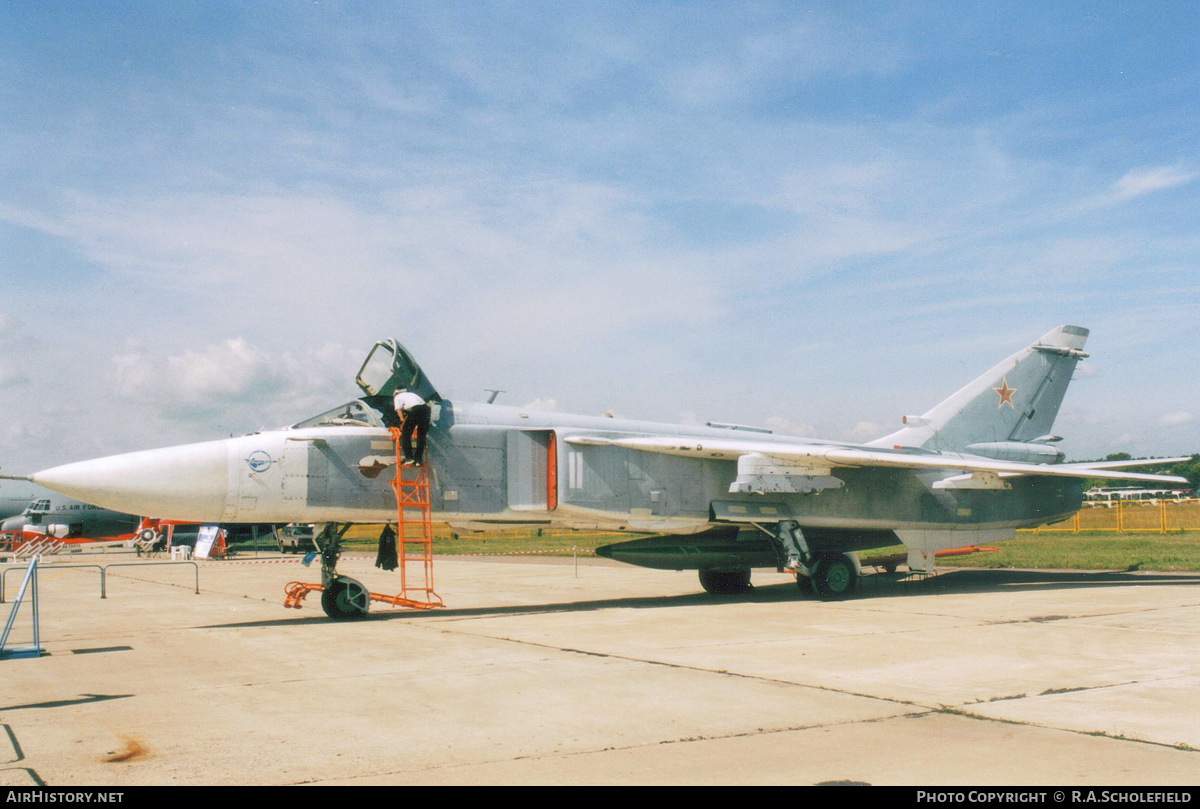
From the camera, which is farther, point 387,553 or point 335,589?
point 387,553

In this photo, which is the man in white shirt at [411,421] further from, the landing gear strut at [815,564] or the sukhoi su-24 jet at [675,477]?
the landing gear strut at [815,564]

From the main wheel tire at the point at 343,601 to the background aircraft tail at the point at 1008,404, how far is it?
981 cm

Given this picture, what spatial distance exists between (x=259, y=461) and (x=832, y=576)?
8806mm

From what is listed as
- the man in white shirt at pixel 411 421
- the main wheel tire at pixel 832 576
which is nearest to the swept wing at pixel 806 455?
the main wheel tire at pixel 832 576

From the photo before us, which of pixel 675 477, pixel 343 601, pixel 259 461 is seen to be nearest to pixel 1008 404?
pixel 675 477

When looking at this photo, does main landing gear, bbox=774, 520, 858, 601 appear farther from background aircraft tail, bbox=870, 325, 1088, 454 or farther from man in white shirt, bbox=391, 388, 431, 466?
man in white shirt, bbox=391, 388, 431, 466

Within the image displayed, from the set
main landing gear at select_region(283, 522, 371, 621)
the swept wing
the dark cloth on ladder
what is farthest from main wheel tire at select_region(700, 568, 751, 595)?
main landing gear at select_region(283, 522, 371, 621)

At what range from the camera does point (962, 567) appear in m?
21.4

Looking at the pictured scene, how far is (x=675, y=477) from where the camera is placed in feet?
45.1

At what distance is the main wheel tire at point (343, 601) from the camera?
11.6 m

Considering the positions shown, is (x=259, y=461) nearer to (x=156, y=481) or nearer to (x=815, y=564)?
(x=156, y=481)

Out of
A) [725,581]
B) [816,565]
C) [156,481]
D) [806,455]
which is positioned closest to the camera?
[156,481]

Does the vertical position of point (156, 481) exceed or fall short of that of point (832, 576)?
it exceeds it

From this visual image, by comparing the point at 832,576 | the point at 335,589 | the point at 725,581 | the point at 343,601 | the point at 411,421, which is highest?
the point at 411,421
